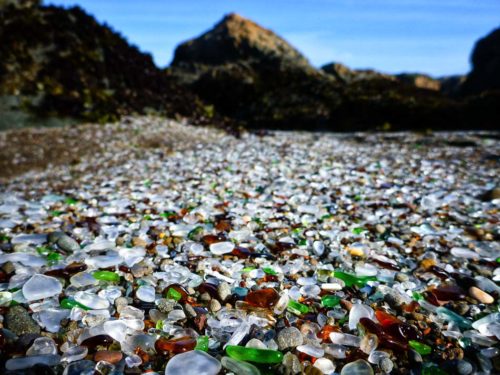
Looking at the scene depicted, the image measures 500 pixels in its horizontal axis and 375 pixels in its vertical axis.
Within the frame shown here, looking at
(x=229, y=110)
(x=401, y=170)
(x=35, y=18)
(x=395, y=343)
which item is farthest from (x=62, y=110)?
(x=229, y=110)

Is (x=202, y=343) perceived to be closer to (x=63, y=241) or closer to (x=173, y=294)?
(x=173, y=294)

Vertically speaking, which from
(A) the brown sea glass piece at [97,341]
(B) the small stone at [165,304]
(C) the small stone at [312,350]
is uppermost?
(B) the small stone at [165,304]

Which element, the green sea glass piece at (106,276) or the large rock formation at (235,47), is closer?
the green sea glass piece at (106,276)

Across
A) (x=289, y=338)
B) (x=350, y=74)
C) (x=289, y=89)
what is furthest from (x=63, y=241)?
(x=350, y=74)

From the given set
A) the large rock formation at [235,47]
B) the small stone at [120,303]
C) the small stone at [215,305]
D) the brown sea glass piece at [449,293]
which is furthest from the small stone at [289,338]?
the large rock formation at [235,47]

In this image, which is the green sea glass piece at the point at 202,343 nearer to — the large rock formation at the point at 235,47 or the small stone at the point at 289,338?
the small stone at the point at 289,338

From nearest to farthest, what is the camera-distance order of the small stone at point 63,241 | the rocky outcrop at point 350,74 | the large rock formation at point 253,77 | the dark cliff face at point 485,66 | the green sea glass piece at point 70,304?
the green sea glass piece at point 70,304 → the small stone at point 63,241 → the large rock formation at point 253,77 → the rocky outcrop at point 350,74 → the dark cliff face at point 485,66

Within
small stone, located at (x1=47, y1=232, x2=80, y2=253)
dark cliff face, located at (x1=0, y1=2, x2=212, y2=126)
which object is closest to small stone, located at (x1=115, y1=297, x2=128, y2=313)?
small stone, located at (x1=47, y1=232, x2=80, y2=253)

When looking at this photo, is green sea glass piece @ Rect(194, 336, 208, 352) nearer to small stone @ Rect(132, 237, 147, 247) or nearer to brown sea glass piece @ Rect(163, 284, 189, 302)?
brown sea glass piece @ Rect(163, 284, 189, 302)
